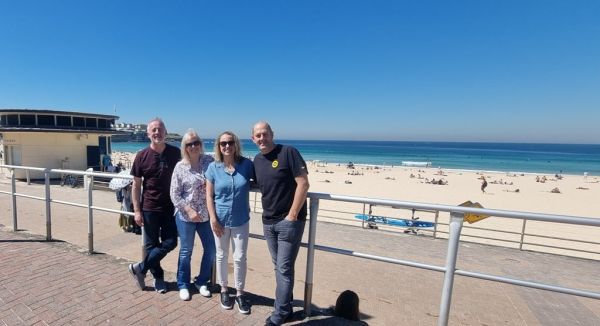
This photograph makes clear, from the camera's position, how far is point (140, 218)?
3232mm

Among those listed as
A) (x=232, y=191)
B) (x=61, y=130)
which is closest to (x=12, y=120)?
(x=61, y=130)

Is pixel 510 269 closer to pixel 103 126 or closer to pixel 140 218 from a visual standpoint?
pixel 140 218

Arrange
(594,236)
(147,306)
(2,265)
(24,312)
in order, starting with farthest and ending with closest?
(594,236)
(2,265)
(147,306)
(24,312)

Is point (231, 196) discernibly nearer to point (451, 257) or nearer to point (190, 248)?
point (190, 248)

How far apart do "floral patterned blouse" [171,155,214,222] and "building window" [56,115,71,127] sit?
20.8m

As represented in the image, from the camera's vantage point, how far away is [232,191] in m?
2.78

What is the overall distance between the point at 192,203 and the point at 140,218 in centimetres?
66

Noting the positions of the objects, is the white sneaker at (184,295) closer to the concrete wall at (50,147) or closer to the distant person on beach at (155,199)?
the distant person on beach at (155,199)

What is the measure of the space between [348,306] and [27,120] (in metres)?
22.2

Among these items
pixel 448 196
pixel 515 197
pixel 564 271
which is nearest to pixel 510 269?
pixel 564 271

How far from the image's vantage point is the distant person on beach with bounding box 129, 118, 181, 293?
123 inches

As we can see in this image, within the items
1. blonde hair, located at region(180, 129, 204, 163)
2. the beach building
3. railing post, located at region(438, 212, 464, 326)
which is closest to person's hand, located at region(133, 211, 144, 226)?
blonde hair, located at region(180, 129, 204, 163)

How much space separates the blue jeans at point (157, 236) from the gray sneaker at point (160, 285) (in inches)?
5.4

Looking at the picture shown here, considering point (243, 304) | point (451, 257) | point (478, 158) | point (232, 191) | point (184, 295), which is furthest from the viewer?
point (478, 158)
